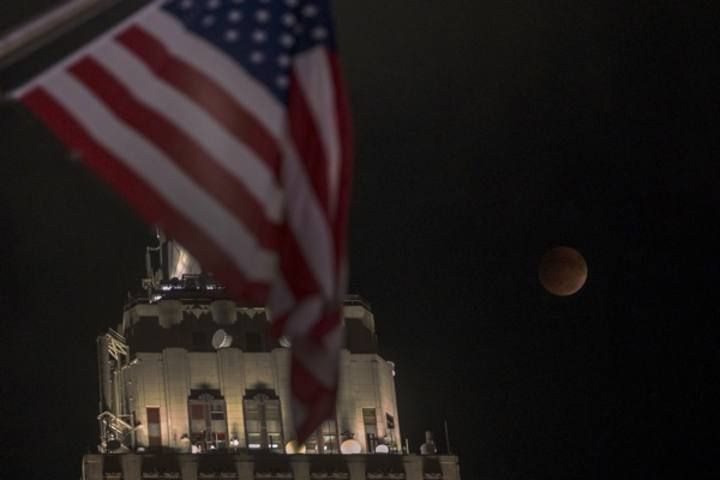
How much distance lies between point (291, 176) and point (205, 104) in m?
1.55

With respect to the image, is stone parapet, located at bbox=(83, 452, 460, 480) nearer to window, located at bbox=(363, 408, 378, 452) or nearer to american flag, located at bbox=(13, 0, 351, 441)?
window, located at bbox=(363, 408, 378, 452)

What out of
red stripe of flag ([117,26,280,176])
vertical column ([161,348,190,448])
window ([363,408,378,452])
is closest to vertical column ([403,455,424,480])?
window ([363,408,378,452])

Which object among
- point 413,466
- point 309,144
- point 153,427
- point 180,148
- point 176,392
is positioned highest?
point 176,392

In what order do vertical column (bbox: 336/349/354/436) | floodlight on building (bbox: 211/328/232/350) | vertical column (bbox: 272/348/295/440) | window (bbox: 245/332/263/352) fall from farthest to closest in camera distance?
window (bbox: 245/332/263/352) < floodlight on building (bbox: 211/328/232/350) < vertical column (bbox: 272/348/295/440) < vertical column (bbox: 336/349/354/436)

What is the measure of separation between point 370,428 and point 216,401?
717 cm

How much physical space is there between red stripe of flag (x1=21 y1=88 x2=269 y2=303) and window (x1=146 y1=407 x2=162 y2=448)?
7988 cm

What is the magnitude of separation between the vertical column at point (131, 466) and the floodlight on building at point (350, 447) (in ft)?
30.3

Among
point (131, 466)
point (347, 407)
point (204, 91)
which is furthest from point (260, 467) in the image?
point (204, 91)

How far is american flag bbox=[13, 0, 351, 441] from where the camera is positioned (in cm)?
3192

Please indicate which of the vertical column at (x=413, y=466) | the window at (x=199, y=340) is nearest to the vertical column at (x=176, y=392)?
the window at (x=199, y=340)

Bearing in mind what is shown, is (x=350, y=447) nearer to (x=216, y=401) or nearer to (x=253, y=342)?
(x=216, y=401)

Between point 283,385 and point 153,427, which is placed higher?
point 283,385

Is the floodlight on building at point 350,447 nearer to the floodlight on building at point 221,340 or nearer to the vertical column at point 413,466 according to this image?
the vertical column at point 413,466

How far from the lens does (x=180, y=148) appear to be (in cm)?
3266
